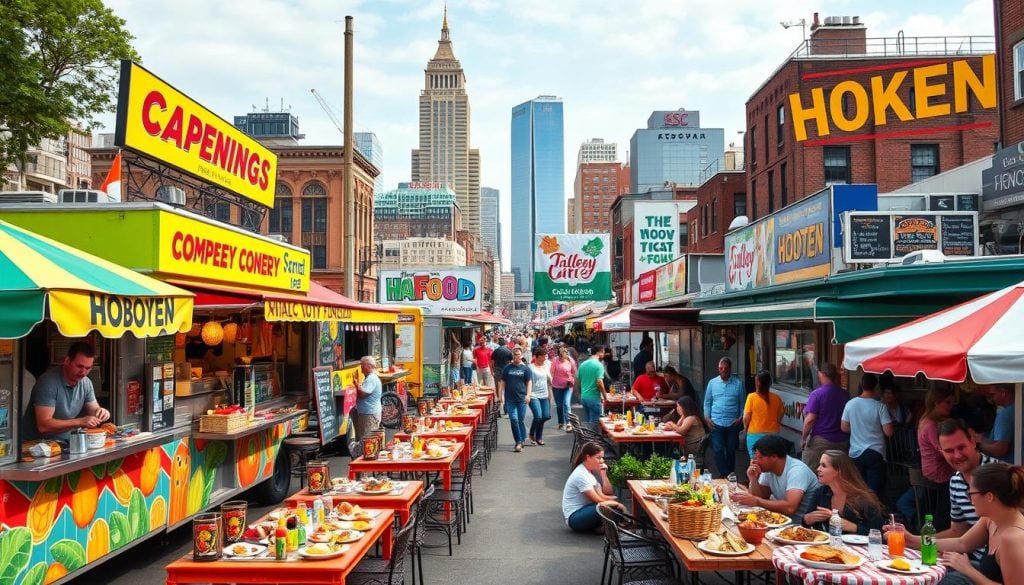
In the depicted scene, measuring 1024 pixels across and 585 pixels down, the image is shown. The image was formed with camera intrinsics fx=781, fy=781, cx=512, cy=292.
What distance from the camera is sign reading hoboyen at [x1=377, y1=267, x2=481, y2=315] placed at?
1282 inches

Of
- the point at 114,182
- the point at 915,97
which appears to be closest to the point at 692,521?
the point at 114,182

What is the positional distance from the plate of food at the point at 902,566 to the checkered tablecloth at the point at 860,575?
0.11ft

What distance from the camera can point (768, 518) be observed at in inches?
245

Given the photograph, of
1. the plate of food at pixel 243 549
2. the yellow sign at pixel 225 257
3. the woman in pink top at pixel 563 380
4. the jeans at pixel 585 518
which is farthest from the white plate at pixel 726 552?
the woman in pink top at pixel 563 380

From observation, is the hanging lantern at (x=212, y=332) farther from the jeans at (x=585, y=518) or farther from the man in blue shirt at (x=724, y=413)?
the man in blue shirt at (x=724, y=413)

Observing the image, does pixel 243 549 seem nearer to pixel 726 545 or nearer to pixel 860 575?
pixel 726 545

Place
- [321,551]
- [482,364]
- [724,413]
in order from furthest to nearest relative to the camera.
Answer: [482,364] → [724,413] → [321,551]

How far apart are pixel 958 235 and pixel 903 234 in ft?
3.83

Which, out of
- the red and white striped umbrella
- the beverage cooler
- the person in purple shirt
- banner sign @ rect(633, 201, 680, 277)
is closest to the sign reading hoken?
banner sign @ rect(633, 201, 680, 277)

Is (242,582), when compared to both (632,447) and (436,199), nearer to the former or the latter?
(632,447)

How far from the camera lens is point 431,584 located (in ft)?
24.1

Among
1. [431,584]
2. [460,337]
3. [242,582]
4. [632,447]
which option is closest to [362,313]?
[632,447]

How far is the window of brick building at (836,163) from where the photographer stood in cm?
3369

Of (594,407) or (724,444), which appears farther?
(594,407)
